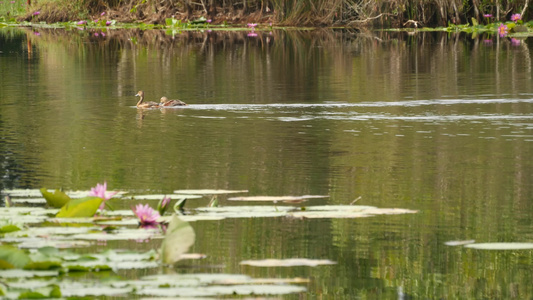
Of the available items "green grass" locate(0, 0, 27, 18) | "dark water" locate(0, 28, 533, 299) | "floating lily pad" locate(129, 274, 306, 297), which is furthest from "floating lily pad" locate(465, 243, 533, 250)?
"green grass" locate(0, 0, 27, 18)

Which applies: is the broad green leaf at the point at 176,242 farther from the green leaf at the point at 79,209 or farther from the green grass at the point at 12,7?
the green grass at the point at 12,7

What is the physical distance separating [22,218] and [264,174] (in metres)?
2.99

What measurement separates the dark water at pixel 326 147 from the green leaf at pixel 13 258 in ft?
3.15

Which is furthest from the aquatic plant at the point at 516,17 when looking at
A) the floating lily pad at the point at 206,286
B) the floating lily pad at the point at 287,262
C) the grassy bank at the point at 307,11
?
the floating lily pad at the point at 206,286

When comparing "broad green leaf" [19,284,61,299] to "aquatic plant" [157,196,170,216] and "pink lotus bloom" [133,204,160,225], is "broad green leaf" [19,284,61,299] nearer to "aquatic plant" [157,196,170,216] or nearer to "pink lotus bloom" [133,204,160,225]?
"pink lotus bloom" [133,204,160,225]

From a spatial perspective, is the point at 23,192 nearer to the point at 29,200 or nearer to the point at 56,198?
the point at 29,200

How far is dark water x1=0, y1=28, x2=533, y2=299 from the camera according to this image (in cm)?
635

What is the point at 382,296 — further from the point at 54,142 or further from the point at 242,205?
the point at 54,142

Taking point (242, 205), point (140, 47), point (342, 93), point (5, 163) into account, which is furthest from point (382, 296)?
point (140, 47)

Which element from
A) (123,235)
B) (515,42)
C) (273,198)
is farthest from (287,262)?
(515,42)

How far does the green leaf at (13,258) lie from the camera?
18.6 ft

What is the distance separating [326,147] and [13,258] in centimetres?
623

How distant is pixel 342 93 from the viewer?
58.7 feet

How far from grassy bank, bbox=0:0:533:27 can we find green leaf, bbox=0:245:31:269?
105 feet
